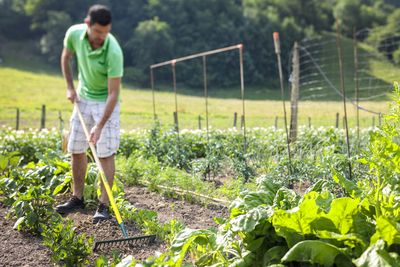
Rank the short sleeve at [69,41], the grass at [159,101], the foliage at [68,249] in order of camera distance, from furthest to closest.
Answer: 1. the grass at [159,101]
2. the short sleeve at [69,41]
3. the foliage at [68,249]

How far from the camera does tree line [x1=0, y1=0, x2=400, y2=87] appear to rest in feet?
148

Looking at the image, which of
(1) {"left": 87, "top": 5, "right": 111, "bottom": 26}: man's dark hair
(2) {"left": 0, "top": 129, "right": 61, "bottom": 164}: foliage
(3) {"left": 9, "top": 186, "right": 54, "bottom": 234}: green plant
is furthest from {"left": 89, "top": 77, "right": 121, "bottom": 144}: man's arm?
(2) {"left": 0, "top": 129, "right": 61, "bottom": 164}: foliage

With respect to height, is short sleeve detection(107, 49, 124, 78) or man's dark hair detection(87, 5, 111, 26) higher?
man's dark hair detection(87, 5, 111, 26)

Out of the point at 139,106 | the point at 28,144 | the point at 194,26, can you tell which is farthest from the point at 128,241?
the point at 194,26

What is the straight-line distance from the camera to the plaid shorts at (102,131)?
4359 millimetres

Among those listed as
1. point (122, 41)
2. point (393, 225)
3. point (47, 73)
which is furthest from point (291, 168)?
point (122, 41)

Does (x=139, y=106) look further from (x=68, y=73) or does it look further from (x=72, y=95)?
(x=72, y=95)

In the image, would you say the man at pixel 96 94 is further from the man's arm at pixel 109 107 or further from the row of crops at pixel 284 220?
the row of crops at pixel 284 220

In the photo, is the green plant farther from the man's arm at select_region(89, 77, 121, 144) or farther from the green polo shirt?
the green polo shirt

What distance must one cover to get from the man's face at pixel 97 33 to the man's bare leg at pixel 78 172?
1.00m

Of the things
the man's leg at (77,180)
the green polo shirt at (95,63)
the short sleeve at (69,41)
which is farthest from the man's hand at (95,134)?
the short sleeve at (69,41)

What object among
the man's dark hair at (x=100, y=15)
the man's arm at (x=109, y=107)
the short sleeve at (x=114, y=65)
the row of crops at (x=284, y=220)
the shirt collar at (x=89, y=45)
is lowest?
the row of crops at (x=284, y=220)

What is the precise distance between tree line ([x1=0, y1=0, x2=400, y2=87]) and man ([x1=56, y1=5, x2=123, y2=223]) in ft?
124

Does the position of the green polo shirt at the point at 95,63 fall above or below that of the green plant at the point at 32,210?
above
